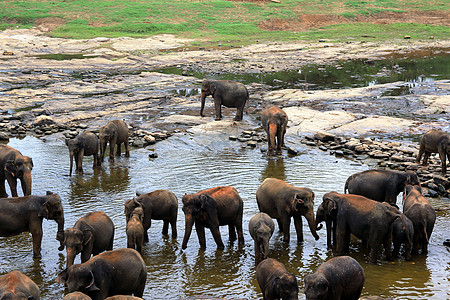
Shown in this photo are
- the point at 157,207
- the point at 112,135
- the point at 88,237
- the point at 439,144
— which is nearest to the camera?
the point at 88,237

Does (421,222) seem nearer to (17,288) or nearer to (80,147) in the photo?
(17,288)

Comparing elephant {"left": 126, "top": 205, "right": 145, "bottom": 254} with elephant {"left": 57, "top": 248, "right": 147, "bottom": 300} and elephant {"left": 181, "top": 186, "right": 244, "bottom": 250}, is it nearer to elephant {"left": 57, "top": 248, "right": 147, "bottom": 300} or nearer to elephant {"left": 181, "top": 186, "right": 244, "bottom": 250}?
elephant {"left": 181, "top": 186, "right": 244, "bottom": 250}

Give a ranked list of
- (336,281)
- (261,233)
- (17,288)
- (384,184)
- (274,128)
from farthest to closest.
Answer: (274,128) < (384,184) < (261,233) < (336,281) < (17,288)

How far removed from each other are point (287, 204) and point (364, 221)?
1902 mm

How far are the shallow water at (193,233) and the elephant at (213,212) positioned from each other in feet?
1.19

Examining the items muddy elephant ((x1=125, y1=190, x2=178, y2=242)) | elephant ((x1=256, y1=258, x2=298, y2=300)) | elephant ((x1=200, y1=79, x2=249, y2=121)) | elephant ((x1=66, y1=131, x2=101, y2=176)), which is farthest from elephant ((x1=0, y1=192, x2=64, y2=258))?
elephant ((x1=200, y1=79, x2=249, y2=121))

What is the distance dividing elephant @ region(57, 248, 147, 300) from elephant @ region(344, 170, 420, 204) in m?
6.76

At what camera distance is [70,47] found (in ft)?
180

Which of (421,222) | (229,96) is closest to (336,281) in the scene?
(421,222)

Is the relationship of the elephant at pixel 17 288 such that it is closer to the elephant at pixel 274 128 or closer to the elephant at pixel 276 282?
the elephant at pixel 276 282

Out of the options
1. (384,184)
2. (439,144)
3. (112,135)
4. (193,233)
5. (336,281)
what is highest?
(112,135)

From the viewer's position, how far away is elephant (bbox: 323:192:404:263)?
11.4 metres

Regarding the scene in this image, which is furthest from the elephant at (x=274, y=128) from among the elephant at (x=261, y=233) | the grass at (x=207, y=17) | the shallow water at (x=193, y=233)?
the grass at (x=207, y=17)

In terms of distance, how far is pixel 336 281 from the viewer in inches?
363
